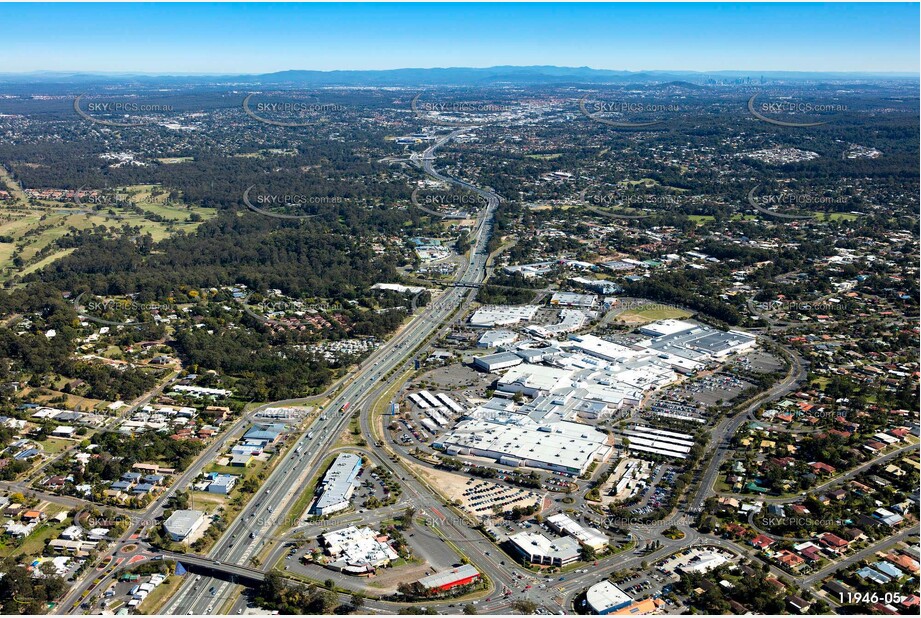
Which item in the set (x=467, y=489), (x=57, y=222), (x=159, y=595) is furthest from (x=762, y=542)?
(x=57, y=222)

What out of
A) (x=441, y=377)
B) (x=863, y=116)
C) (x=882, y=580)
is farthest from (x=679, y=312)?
(x=863, y=116)

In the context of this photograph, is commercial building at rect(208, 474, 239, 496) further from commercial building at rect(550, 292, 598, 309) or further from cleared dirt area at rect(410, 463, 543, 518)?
commercial building at rect(550, 292, 598, 309)

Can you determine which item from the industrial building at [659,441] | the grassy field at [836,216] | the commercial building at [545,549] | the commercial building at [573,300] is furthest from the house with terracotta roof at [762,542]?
the grassy field at [836,216]

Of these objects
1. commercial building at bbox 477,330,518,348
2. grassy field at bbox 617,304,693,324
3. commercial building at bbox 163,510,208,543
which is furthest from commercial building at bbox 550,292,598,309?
commercial building at bbox 163,510,208,543

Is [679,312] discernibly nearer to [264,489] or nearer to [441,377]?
Result: [441,377]

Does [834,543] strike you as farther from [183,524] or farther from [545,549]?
[183,524]

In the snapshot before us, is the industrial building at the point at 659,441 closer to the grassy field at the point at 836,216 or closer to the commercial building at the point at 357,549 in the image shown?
the commercial building at the point at 357,549
